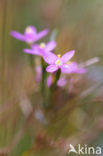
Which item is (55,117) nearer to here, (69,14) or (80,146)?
(80,146)

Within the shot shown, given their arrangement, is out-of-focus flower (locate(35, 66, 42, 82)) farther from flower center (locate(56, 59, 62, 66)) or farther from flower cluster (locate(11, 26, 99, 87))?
flower center (locate(56, 59, 62, 66))

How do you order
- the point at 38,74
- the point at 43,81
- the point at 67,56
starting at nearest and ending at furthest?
1. the point at 67,56
2. the point at 43,81
3. the point at 38,74

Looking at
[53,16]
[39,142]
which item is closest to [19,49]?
[53,16]

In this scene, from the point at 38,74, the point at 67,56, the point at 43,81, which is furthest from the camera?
the point at 38,74

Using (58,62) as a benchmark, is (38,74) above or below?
above

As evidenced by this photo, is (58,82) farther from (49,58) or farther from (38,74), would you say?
(49,58)

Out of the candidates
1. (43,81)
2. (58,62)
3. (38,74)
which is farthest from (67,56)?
(38,74)

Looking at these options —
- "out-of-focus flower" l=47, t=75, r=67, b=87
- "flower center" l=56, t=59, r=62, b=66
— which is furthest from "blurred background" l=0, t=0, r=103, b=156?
"flower center" l=56, t=59, r=62, b=66

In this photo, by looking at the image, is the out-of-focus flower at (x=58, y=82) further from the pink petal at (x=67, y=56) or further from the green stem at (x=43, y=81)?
the pink petal at (x=67, y=56)

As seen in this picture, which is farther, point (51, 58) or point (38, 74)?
point (38, 74)
